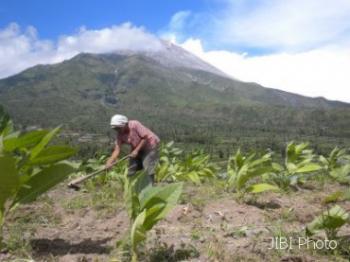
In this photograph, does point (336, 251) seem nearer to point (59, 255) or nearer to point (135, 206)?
point (135, 206)

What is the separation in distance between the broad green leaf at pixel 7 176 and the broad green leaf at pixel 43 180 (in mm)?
498

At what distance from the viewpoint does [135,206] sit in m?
3.60

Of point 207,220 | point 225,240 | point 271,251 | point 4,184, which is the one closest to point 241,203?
point 207,220

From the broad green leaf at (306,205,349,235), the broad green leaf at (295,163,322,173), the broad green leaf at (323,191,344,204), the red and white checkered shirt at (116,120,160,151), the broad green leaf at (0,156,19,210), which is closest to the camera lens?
the broad green leaf at (0,156,19,210)

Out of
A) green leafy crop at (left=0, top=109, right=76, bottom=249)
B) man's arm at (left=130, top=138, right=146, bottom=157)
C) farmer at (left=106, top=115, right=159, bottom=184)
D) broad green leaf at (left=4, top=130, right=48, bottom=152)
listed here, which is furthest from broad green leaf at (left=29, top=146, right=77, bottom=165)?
man's arm at (left=130, top=138, right=146, bottom=157)

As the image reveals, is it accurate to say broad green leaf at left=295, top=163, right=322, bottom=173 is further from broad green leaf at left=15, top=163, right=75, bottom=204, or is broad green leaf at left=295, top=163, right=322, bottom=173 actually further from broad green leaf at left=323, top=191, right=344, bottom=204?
broad green leaf at left=15, top=163, right=75, bottom=204

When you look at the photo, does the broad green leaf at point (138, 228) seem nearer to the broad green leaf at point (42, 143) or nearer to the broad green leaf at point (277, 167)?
the broad green leaf at point (42, 143)

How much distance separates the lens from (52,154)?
3.37 meters

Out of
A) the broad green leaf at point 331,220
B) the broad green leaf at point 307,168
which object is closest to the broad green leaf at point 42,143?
the broad green leaf at point 331,220

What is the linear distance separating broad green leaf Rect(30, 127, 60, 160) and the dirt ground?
966 millimetres

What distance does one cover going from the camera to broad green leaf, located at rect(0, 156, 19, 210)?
2553 mm

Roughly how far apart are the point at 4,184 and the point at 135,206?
108 cm

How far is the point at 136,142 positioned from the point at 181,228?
351cm

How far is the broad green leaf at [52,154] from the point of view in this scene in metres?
3.33
